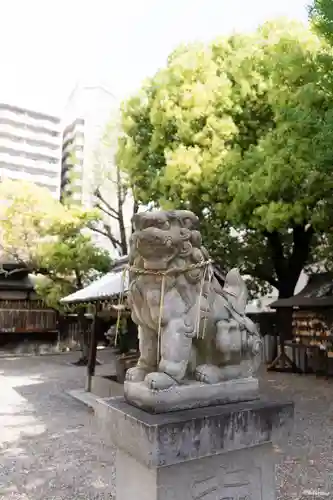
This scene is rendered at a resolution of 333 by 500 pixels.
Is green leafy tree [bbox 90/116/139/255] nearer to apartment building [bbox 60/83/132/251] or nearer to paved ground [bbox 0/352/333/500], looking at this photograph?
apartment building [bbox 60/83/132/251]

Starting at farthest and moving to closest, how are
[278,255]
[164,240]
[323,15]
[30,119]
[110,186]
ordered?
[30,119], [110,186], [278,255], [323,15], [164,240]

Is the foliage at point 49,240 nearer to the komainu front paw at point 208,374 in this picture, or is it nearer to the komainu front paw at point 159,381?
the komainu front paw at point 208,374

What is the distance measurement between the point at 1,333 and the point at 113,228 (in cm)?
784

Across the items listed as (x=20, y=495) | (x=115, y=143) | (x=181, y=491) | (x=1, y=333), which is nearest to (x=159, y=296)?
(x=181, y=491)

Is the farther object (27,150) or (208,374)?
(27,150)

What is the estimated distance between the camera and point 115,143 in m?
19.6

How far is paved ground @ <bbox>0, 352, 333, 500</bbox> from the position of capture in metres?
4.85

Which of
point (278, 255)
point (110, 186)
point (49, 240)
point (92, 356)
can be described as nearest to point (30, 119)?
point (110, 186)

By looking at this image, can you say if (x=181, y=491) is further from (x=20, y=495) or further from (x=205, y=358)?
(x=20, y=495)

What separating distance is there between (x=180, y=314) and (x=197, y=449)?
83cm

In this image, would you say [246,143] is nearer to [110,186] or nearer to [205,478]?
[110,186]

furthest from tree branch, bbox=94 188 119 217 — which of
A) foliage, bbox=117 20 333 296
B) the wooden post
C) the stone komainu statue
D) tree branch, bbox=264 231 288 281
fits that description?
the stone komainu statue

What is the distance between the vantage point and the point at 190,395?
2805 mm

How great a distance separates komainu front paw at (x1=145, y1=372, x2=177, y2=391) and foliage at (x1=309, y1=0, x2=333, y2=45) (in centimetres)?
697
